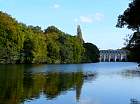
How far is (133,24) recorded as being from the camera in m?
34.6

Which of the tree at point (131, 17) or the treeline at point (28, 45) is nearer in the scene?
the tree at point (131, 17)

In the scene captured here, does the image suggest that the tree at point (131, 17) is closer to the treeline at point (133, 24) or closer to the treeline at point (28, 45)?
the treeline at point (133, 24)

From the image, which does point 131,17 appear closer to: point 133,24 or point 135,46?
point 133,24

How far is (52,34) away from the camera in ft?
629

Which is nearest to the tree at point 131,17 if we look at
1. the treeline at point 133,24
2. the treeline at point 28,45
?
the treeline at point 133,24

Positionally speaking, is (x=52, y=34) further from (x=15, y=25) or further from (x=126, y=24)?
(x=126, y=24)

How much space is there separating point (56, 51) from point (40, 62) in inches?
348

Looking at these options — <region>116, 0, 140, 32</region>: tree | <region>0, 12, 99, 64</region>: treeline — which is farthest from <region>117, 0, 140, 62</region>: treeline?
<region>0, 12, 99, 64</region>: treeline

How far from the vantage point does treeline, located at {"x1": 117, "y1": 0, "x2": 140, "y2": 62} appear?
33.2 metres

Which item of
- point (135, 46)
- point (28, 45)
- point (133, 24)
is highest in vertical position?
point (28, 45)

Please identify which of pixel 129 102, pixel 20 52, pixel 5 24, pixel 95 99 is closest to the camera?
pixel 129 102

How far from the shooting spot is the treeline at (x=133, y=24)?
3322 cm

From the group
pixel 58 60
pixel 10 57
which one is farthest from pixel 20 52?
pixel 58 60

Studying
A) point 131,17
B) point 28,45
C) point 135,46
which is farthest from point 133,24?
point 28,45
